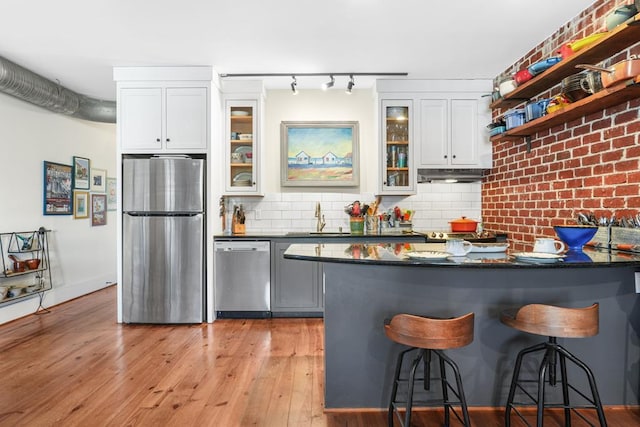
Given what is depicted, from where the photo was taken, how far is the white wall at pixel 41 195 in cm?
396

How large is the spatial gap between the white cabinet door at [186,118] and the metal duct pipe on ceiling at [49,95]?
1408 mm

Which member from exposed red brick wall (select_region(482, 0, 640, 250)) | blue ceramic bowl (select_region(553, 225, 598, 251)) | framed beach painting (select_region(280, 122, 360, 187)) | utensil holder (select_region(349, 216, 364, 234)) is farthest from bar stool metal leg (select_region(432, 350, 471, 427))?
framed beach painting (select_region(280, 122, 360, 187))

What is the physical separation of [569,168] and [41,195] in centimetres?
550

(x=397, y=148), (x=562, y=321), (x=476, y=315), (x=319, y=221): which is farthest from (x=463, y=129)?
(x=562, y=321)

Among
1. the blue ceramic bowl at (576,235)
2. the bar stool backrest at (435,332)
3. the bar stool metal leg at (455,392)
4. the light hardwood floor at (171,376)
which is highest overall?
the blue ceramic bowl at (576,235)

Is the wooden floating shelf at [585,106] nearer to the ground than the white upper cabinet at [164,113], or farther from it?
nearer to the ground

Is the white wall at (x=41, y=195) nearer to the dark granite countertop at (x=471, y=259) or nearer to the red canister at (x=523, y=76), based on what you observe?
the dark granite countertop at (x=471, y=259)

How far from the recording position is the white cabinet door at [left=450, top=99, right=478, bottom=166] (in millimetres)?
4242

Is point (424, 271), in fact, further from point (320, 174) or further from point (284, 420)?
point (320, 174)

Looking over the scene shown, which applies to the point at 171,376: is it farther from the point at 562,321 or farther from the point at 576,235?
the point at 576,235

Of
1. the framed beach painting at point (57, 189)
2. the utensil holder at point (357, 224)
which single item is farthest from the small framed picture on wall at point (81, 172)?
the utensil holder at point (357, 224)

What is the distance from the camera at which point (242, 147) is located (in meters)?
4.30

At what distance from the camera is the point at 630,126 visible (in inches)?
94.1

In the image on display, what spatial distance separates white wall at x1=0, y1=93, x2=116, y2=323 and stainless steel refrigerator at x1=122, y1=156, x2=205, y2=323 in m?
1.30
